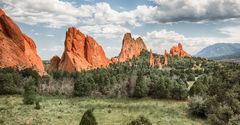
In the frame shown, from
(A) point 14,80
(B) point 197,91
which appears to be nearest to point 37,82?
(A) point 14,80

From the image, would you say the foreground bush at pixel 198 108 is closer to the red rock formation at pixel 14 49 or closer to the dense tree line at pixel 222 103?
the dense tree line at pixel 222 103

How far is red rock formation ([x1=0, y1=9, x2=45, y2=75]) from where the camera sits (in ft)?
447

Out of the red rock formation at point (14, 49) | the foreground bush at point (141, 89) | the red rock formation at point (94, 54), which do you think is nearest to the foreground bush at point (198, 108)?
the foreground bush at point (141, 89)

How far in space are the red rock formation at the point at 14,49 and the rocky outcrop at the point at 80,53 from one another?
15.2m

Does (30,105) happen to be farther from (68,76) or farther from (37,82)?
(68,76)

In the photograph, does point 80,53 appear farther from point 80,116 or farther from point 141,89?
point 80,116

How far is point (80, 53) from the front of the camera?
563 ft

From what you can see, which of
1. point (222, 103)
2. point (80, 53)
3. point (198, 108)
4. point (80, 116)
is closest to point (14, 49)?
point (80, 53)

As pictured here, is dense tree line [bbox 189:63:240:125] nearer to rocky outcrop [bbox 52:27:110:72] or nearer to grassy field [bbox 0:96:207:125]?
grassy field [bbox 0:96:207:125]

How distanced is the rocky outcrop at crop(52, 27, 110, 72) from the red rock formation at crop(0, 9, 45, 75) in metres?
15.2

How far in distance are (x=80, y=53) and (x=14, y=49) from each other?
39.3 m

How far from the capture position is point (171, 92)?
9819cm

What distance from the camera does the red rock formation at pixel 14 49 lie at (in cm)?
13638

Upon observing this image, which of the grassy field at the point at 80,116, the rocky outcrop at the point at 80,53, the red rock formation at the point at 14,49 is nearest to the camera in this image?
the grassy field at the point at 80,116
